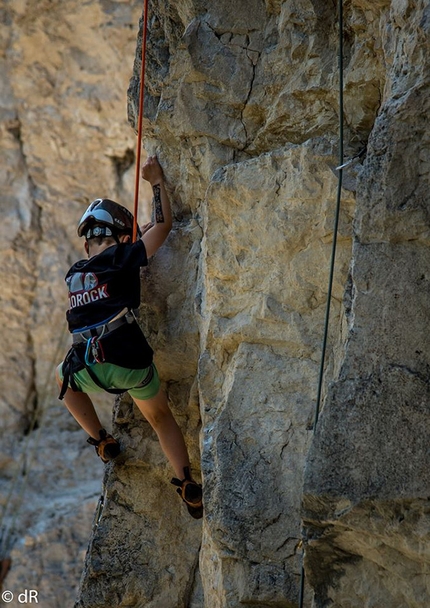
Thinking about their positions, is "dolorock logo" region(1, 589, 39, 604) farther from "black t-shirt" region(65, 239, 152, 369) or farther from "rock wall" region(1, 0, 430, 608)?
"black t-shirt" region(65, 239, 152, 369)

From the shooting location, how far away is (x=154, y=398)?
372cm

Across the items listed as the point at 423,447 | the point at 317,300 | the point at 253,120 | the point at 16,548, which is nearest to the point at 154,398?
the point at 317,300

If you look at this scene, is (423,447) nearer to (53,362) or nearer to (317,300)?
(317,300)

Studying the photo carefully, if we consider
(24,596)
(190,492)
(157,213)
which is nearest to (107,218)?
(157,213)

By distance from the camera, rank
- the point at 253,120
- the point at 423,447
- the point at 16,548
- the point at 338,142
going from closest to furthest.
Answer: the point at 423,447
the point at 338,142
the point at 253,120
the point at 16,548

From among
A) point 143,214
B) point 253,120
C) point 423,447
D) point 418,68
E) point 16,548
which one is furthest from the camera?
point 143,214

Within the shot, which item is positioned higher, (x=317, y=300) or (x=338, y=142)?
(x=338, y=142)

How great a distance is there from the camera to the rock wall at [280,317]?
2.55 meters

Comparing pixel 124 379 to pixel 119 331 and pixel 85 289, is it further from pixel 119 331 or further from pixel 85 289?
pixel 85 289

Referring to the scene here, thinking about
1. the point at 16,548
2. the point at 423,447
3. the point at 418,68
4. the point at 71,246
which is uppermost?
the point at 418,68

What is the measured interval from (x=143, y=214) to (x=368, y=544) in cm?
515

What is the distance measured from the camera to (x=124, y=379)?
3.61m

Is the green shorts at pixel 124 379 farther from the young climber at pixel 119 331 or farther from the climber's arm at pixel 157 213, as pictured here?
the climber's arm at pixel 157 213

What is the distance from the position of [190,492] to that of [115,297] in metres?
0.88
